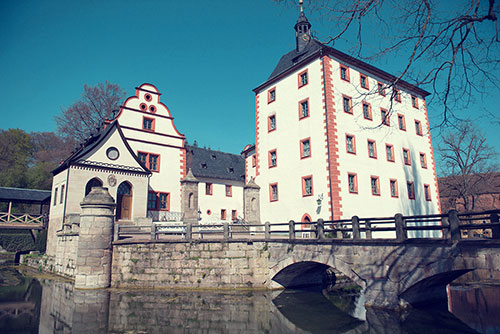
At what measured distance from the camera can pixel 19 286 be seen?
17656mm

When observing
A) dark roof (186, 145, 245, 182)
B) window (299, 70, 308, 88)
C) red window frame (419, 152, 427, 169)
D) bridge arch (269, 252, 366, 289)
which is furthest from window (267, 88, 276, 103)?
bridge arch (269, 252, 366, 289)

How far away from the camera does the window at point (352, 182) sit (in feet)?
77.0

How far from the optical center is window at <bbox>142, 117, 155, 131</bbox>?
29888 mm

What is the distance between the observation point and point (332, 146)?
75.3 ft

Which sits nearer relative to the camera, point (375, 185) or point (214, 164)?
point (375, 185)

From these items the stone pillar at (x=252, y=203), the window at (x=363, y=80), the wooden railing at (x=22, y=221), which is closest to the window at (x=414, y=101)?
the window at (x=363, y=80)

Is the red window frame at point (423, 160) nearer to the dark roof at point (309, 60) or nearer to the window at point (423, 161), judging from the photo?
the window at point (423, 161)

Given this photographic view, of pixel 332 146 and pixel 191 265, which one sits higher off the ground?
pixel 332 146

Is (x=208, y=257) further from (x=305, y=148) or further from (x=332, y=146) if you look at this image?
(x=305, y=148)

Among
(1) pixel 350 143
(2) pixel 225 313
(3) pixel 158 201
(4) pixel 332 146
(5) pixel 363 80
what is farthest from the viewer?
(3) pixel 158 201

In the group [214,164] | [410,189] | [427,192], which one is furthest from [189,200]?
[427,192]

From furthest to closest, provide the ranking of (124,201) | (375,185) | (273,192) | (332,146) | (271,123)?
1. (271,123)
2. (273,192)
3. (124,201)
4. (375,185)
5. (332,146)

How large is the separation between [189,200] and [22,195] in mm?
14690

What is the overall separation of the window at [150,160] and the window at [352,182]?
647 inches
